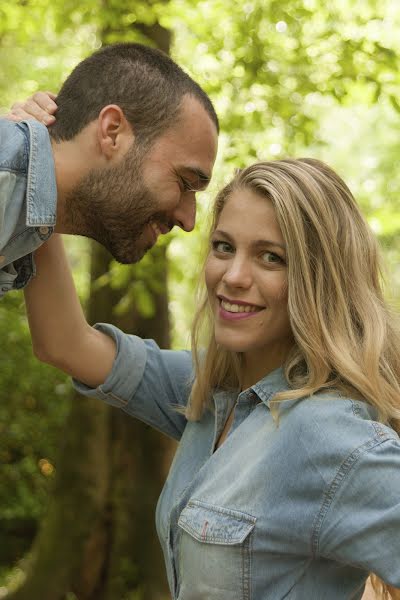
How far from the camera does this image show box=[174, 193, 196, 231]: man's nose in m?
2.87

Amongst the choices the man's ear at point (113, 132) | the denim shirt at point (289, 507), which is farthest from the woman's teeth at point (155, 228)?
the denim shirt at point (289, 507)

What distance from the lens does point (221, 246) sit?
256 cm

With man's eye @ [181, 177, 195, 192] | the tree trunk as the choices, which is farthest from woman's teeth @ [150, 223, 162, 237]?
the tree trunk

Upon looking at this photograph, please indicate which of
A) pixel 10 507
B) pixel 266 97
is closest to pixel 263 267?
pixel 266 97

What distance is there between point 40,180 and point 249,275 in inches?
25.9

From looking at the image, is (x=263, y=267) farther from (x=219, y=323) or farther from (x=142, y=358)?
(x=142, y=358)

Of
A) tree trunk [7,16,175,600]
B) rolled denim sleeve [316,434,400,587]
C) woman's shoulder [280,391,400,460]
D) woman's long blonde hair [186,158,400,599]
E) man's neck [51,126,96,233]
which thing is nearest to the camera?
rolled denim sleeve [316,434,400,587]

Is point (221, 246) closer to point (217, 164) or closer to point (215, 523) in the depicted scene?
point (215, 523)

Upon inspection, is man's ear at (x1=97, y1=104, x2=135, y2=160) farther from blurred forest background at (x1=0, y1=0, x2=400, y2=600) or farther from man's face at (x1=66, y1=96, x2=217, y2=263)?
blurred forest background at (x1=0, y1=0, x2=400, y2=600)

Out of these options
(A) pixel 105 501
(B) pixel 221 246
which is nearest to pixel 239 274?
(B) pixel 221 246

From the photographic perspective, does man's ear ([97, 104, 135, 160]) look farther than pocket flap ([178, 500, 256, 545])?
Yes

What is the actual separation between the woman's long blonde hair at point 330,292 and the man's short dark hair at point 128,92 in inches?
15.6

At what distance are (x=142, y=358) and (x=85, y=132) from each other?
0.80m

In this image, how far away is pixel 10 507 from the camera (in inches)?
287
